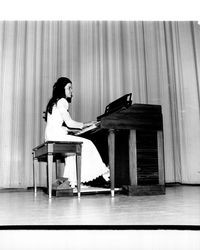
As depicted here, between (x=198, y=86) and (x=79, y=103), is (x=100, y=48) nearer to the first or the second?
(x=79, y=103)

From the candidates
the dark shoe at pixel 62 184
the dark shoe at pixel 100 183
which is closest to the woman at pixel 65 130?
the dark shoe at pixel 62 184

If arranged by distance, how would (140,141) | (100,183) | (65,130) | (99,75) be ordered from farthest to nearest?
(99,75) → (100,183) → (65,130) → (140,141)

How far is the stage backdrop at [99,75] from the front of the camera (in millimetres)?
5051

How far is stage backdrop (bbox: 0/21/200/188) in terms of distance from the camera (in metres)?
5.05

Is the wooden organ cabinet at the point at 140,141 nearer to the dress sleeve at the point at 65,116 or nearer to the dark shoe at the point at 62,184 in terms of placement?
the dress sleeve at the point at 65,116

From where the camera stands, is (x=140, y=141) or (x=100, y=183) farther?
(x=100, y=183)

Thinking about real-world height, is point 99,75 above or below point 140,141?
above

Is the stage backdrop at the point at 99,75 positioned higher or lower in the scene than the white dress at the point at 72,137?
higher

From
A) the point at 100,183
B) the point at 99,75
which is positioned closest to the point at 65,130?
the point at 100,183

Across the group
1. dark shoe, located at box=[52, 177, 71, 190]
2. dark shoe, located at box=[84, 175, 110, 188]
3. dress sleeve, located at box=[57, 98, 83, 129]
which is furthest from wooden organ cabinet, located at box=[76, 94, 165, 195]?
dark shoe, located at box=[84, 175, 110, 188]

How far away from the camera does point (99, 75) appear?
5.35 meters

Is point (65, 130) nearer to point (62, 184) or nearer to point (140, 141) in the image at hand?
point (62, 184)
